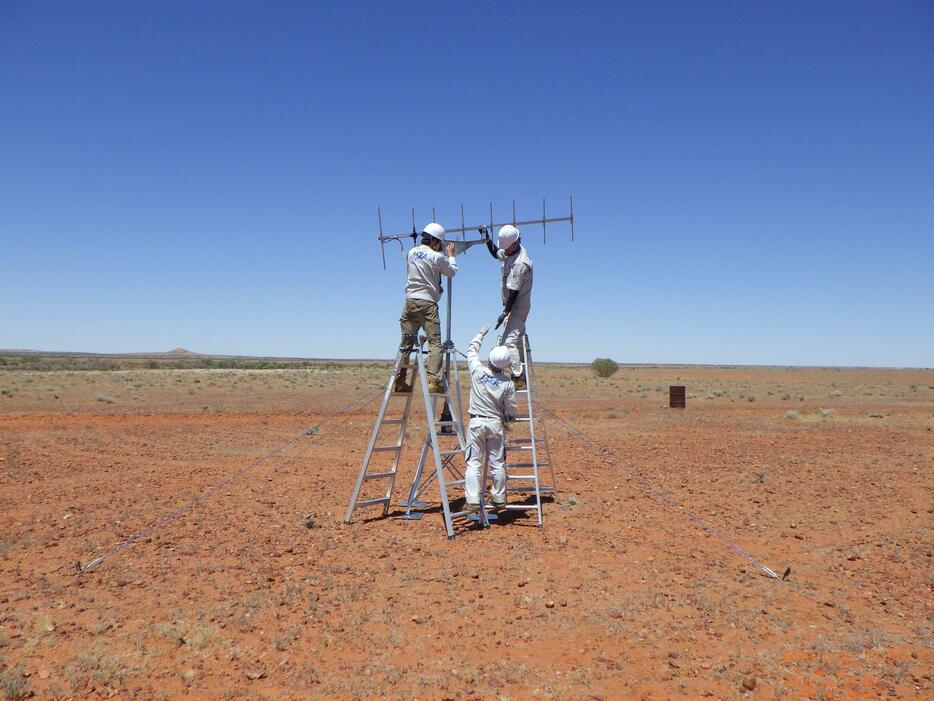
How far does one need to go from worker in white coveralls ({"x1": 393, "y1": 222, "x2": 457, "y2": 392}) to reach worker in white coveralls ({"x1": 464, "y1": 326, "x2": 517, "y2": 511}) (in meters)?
0.44

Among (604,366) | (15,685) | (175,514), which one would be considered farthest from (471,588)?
(604,366)

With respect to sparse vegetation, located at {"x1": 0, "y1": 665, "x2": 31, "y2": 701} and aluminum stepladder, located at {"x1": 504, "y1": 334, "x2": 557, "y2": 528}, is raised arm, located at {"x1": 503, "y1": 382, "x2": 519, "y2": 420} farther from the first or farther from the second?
sparse vegetation, located at {"x1": 0, "y1": 665, "x2": 31, "y2": 701}

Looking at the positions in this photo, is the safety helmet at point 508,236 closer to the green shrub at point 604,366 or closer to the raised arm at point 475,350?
the raised arm at point 475,350

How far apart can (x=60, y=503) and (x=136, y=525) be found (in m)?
1.87

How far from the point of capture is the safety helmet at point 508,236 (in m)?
7.74

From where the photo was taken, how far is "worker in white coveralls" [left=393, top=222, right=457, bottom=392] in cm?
759

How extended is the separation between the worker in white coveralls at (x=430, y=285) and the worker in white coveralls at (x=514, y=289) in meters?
0.67

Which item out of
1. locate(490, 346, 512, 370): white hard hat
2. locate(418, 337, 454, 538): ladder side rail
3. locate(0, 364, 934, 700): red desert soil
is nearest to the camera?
locate(0, 364, 934, 700): red desert soil

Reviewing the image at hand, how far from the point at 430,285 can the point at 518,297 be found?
1160 millimetres

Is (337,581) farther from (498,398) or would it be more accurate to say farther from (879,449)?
(879,449)

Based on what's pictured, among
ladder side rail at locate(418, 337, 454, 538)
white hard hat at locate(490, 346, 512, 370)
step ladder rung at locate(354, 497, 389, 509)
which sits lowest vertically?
step ladder rung at locate(354, 497, 389, 509)

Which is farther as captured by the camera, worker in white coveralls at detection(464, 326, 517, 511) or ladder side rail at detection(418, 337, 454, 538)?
worker in white coveralls at detection(464, 326, 517, 511)

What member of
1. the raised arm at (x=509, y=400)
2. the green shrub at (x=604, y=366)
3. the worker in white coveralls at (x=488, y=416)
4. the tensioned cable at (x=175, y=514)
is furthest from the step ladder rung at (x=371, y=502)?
the green shrub at (x=604, y=366)

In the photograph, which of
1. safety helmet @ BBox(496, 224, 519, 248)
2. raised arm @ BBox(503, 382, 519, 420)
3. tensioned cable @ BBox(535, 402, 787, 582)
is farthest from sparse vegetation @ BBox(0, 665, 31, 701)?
safety helmet @ BBox(496, 224, 519, 248)
